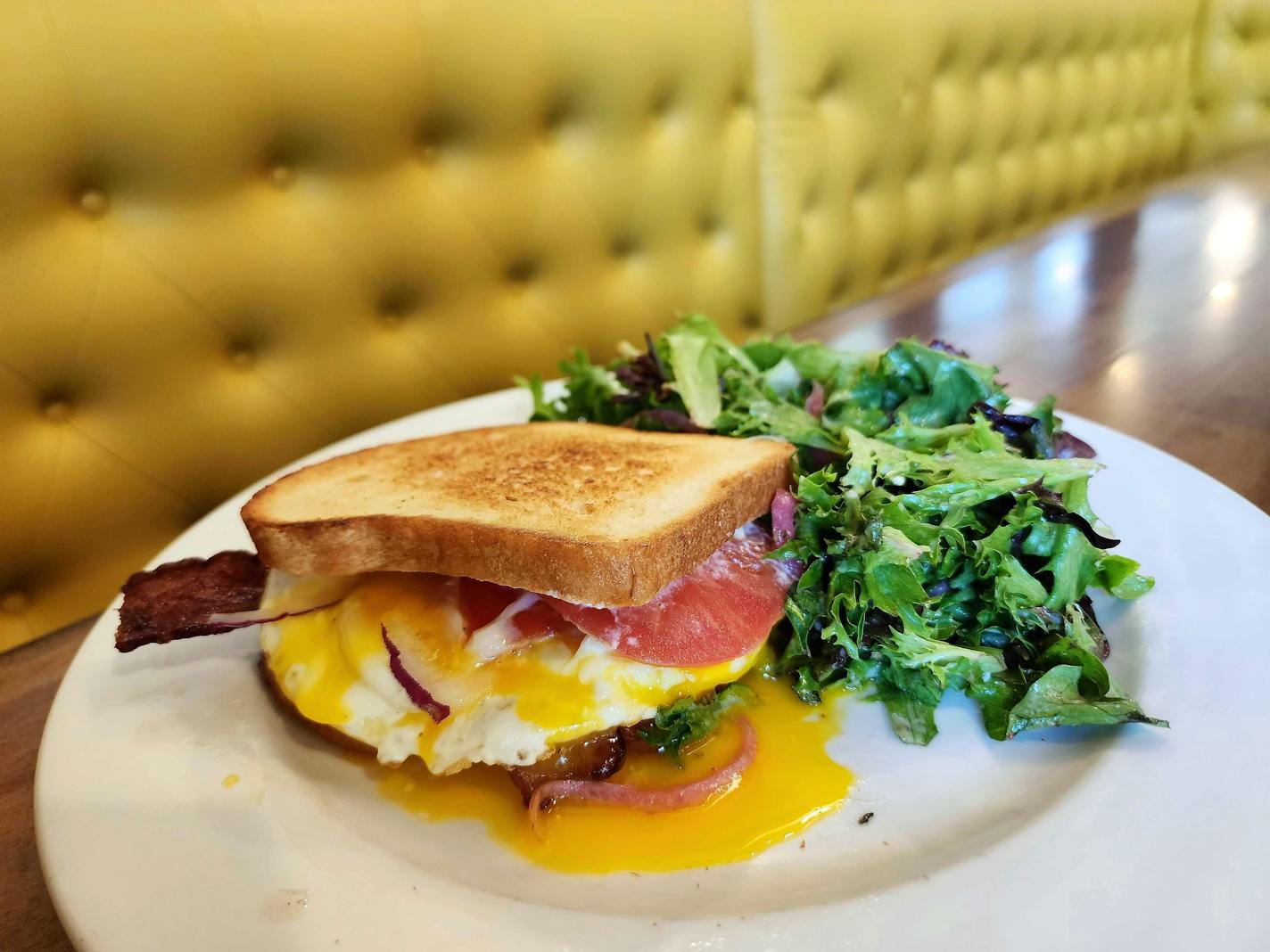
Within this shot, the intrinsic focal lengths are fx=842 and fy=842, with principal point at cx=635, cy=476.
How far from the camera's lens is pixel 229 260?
2.09m

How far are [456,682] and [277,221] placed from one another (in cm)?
149

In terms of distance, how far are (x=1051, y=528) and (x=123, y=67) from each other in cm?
206

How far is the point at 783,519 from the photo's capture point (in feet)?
4.55

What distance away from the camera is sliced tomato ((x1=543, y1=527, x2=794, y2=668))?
1.23m

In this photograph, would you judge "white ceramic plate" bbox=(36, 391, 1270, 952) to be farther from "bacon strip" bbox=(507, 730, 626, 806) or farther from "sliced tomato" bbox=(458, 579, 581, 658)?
"sliced tomato" bbox=(458, 579, 581, 658)

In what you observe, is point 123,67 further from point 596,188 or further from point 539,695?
point 539,695

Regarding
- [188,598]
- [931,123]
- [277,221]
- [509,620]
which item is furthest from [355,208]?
[931,123]

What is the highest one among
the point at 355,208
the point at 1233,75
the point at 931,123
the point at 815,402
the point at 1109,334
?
the point at 355,208

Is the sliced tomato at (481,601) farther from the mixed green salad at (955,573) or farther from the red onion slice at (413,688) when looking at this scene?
the mixed green salad at (955,573)

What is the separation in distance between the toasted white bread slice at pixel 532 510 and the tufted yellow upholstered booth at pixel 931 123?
2180 mm

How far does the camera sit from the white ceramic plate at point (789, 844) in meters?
0.85

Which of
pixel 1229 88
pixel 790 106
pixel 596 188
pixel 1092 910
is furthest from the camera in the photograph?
pixel 1229 88

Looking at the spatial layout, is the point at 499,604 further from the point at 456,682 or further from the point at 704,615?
the point at 704,615

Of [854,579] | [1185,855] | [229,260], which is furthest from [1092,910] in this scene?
[229,260]
